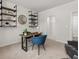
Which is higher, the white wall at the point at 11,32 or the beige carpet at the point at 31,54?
the white wall at the point at 11,32

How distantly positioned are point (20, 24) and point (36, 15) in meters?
2.52

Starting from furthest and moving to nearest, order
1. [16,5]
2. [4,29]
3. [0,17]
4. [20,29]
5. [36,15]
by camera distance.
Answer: [36,15] < [20,29] < [16,5] < [4,29] < [0,17]

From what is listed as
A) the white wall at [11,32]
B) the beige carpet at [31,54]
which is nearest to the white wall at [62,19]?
the beige carpet at [31,54]

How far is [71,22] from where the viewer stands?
22.6ft

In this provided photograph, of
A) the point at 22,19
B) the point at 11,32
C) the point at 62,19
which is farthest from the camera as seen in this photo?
the point at 22,19

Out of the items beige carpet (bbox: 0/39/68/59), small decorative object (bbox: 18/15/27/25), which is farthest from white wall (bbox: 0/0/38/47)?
beige carpet (bbox: 0/39/68/59)

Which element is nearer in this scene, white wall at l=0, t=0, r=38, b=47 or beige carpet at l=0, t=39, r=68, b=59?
beige carpet at l=0, t=39, r=68, b=59

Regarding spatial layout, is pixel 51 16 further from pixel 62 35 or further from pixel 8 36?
pixel 8 36

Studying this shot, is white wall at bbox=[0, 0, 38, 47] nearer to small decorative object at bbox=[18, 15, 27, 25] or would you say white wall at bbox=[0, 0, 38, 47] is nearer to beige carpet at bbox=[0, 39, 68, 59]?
small decorative object at bbox=[18, 15, 27, 25]

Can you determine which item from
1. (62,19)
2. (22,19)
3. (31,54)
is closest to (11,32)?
(22,19)

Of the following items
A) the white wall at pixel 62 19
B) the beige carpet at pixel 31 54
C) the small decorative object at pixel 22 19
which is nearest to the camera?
the beige carpet at pixel 31 54

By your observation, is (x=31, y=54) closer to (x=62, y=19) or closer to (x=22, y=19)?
(x=22, y=19)

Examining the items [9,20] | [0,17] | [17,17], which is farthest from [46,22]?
[0,17]

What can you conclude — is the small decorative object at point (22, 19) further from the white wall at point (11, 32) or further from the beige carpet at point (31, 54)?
the beige carpet at point (31, 54)
